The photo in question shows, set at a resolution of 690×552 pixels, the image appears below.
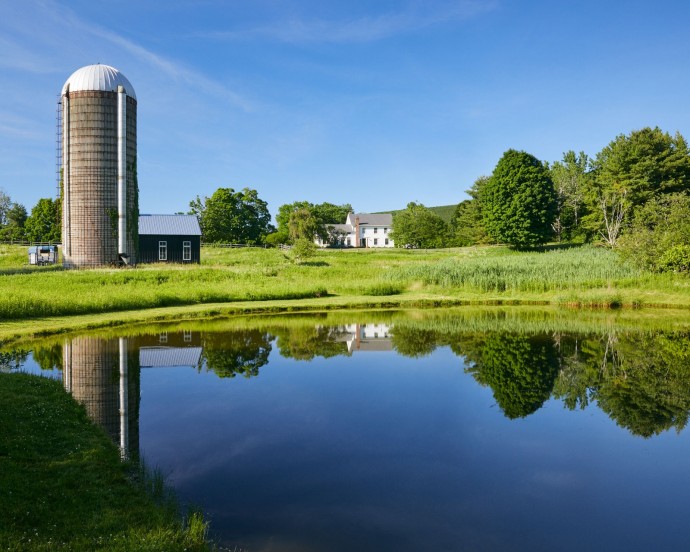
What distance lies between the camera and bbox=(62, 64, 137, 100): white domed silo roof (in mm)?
40625

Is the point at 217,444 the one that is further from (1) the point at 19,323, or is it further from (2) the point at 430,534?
(1) the point at 19,323

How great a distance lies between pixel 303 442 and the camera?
10367 millimetres

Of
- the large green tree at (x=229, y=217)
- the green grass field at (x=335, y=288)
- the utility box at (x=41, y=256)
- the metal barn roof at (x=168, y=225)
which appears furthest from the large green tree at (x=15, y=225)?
the green grass field at (x=335, y=288)

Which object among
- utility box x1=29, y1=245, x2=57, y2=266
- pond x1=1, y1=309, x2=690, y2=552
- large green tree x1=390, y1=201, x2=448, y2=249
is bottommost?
pond x1=1, y1=309, x2=690, y2=552

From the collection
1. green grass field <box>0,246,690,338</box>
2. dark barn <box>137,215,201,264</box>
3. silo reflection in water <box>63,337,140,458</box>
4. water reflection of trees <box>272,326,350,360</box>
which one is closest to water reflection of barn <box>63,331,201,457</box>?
silo reflection in water <box>63,337,140,458</box>

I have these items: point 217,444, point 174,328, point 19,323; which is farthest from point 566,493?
point 19,323

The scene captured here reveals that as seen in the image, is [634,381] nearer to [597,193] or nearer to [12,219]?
[597,193]

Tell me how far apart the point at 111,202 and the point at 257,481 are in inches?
1476

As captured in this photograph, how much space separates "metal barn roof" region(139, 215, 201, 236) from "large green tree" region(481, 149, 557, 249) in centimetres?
3665

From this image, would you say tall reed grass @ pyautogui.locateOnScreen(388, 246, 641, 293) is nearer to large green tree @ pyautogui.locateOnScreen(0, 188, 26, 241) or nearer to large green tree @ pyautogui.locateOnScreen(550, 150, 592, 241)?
large green tree @ pyautogui.locateOnScreen(550, 150, 592, 241)

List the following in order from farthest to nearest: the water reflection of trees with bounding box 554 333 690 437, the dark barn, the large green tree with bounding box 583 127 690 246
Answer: the large green tree with bounding box 583 127 690 246
the dark barn
the water reflection of trees with bounding box 554 333 690 437

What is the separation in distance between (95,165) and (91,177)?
38.0 inches

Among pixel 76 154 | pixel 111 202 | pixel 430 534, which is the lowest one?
pixel 430 534

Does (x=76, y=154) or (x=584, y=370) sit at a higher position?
(x=76, y=154)
